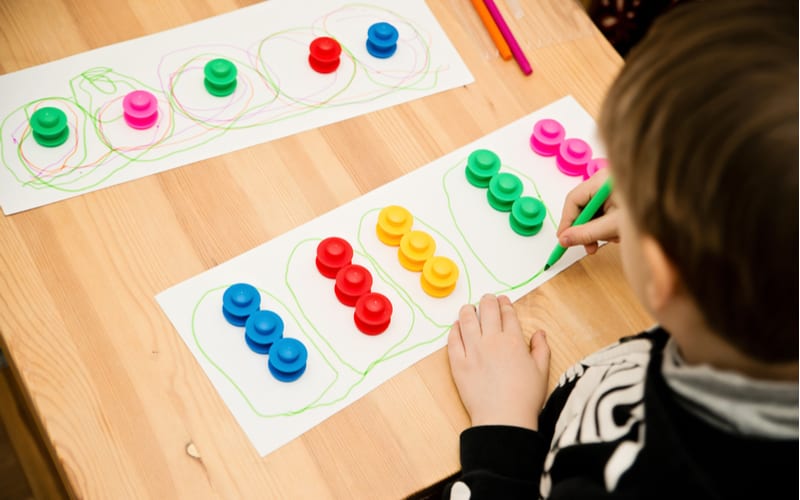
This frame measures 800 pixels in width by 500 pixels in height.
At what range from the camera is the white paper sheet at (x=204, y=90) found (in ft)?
2.65

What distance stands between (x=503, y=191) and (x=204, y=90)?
341 mm

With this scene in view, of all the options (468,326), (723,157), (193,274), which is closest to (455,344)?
(468,326)

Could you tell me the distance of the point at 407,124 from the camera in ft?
2.90

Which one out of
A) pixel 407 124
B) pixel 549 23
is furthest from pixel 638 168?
pixel 549 23

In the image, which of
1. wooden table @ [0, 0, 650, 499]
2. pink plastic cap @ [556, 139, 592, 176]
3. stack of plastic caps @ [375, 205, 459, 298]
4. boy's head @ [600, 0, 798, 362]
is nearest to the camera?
boy's head @ [600, 0, 798, 362]

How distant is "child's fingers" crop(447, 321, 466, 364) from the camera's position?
74 centimetres

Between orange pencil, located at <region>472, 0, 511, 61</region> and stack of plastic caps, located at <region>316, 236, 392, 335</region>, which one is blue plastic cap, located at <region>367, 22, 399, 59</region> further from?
stack of plastic caps, located at <region>316, 236, 392, 335</region>

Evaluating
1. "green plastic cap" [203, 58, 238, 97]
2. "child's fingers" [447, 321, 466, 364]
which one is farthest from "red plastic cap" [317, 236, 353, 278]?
"green plastic cap" [203, 58, 238, 97]

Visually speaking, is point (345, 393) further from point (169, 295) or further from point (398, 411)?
point (169, 295)

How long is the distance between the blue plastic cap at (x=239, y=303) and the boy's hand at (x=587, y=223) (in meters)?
0.30

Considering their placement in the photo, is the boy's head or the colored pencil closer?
the boy's head

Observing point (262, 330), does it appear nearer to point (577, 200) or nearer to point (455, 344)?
point (455, 344)

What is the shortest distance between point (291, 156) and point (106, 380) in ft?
0.97

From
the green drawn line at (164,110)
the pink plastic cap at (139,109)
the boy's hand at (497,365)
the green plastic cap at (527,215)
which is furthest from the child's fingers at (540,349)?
the pink plastic cap at (139,109)
